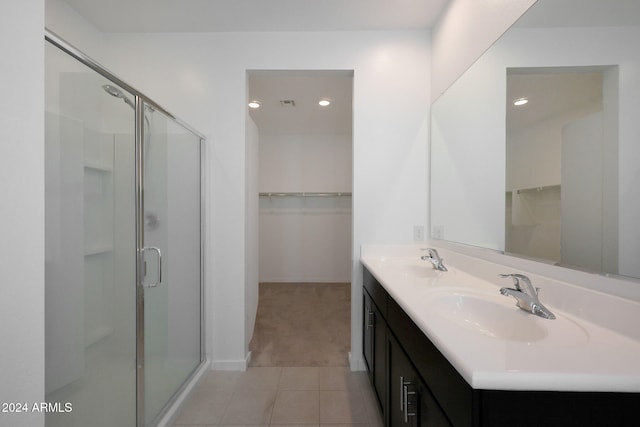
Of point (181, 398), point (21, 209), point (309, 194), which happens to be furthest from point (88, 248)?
point (309, 194)

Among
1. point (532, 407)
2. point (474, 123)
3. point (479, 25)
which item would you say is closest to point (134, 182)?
point (532, 407)

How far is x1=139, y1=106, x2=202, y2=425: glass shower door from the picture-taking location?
1408 millimetres

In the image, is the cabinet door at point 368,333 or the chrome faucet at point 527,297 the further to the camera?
the cabinet door at point 368,333

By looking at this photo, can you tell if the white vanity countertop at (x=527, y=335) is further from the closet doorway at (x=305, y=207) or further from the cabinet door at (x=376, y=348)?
the closet doorway at (x=305, y=207)

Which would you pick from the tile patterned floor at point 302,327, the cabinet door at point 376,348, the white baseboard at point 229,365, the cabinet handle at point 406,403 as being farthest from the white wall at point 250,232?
the cabinet handle at point 406,403

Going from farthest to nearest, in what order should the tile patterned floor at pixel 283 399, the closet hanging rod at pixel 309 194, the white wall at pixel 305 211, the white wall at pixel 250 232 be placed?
the white wall at pixel 305 211, the closet hanging rod at pixel 309 194, the white wall at pixel 250 232, the tile patterned floor at pixel 283 399

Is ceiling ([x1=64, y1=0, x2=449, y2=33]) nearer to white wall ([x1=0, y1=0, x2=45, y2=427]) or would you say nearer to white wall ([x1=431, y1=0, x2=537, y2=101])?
white wall ([x1=431, y1=0, x2=537, y2=101])

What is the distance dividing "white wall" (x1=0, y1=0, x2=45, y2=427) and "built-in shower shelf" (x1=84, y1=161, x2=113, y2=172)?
629 millimetres

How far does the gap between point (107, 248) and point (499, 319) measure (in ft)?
5.55

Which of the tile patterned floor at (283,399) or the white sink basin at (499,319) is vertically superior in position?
the white sink basin at (499,319)

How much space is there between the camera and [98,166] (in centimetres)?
118

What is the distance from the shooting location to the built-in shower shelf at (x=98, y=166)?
1144 millimetres

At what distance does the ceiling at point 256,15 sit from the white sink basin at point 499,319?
1870mm

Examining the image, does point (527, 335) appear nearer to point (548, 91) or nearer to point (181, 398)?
point (548, 91)
